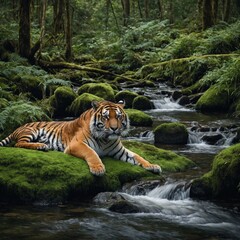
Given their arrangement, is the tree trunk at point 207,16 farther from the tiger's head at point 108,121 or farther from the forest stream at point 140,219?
the tiger's head at point 108,121

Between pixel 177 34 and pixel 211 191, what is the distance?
26266 mm

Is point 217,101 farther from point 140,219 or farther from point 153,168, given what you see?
point 140,219

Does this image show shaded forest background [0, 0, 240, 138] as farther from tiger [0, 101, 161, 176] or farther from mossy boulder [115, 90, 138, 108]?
mossy boulder [115, 90, 138, 108]

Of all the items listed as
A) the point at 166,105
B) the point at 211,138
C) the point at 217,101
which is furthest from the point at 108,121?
the point at 166,105

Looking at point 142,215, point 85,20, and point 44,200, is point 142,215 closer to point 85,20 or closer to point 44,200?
point 44,200

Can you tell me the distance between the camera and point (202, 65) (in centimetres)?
2091

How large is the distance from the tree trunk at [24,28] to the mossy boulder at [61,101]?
4.58m

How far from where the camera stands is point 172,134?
39.0 ft

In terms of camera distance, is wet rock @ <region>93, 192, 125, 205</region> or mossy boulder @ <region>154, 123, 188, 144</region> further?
mossy boulder @ <region>154, 123, 188, 144</region>

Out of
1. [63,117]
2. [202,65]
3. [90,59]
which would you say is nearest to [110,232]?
[63,117]

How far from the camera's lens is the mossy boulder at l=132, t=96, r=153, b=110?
17438 mm

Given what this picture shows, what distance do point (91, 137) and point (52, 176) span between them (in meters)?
1.09

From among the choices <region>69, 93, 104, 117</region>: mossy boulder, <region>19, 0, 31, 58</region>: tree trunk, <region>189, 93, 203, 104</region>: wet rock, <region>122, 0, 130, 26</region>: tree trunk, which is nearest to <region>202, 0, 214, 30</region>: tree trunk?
<region>189, 93, 203, 104</region>: wet rock

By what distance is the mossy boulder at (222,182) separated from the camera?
6934 mm
